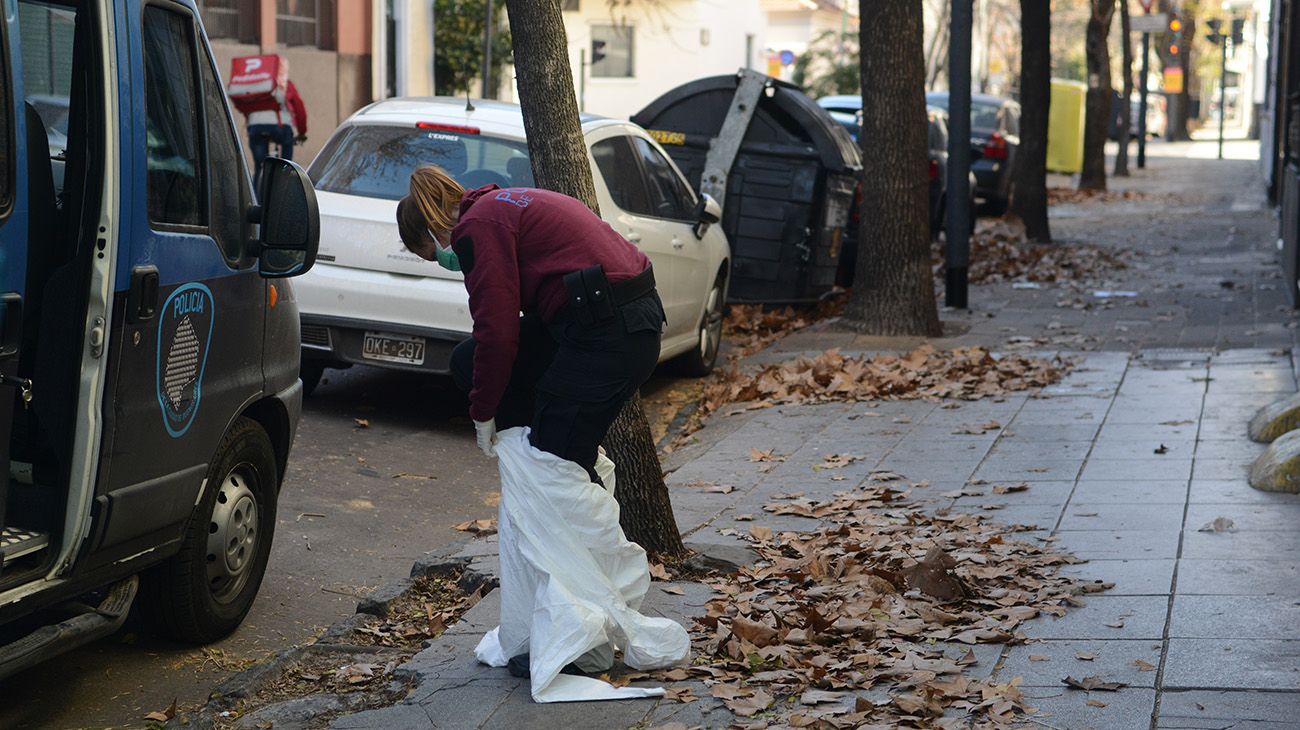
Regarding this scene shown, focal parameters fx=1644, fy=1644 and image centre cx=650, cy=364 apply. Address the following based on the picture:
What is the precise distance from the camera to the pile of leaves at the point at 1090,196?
28.8m

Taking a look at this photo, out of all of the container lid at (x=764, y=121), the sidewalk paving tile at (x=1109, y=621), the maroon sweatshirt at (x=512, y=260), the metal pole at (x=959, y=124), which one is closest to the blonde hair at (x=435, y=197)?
the maroon sweatshirt at (x=512, y=260)

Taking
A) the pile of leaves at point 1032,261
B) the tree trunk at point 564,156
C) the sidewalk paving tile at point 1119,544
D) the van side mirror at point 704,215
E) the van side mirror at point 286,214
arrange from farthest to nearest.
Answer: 1. the pile of leaves at point 1032,261
2. the van side mirror at point 704,215
3. the sidewalk paving tile at point 1119,544
4. the tree trunk at point 564,156
5. the van side mirror at point 286,214

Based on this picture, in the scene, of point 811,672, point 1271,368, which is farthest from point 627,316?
point 1271,368

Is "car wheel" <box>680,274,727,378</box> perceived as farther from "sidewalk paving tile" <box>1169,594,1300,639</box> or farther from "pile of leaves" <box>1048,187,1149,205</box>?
"pile of leaves" <box>1048,187,1149,205</box>

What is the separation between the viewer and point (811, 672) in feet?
15.2

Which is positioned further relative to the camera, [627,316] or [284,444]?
[284,444]

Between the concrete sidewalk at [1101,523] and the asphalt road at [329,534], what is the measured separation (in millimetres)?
621

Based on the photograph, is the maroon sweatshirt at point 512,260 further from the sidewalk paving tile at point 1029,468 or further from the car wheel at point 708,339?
the car wheel at point 708,339

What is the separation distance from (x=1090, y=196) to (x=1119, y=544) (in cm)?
2468

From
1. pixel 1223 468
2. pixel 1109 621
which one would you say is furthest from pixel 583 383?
pixel 1223 468

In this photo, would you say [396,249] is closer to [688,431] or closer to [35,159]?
[688,431]

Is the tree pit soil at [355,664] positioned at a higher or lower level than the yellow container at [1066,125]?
lower

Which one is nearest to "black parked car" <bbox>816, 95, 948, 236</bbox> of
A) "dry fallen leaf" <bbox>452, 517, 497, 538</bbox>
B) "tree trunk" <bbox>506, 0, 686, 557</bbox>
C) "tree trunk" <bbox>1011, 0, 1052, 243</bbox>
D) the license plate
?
"tree trunk" <bbox>1011, 0, 1052, 243</bbox>

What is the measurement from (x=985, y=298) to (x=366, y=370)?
6668mm
